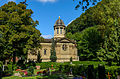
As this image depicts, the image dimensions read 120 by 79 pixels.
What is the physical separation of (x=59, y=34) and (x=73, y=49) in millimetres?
8130

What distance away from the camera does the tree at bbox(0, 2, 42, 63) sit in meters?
25.1

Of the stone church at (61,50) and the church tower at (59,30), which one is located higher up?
the church tower at (59,30)

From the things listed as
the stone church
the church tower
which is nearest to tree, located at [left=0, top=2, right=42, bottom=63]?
the stone church

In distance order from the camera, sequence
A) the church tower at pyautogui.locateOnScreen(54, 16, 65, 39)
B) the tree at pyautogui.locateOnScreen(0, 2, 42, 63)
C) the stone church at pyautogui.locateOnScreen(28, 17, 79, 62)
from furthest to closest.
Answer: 1. the church tower at pyautogui.locateOnScreen(54, 16, 65, 39)
2. the stone church at pyautogui.locateOnScreen(28, 17, 79, 62)
3. the tree at pyautogui.locateOnScreen(0, 2, 42, 63)

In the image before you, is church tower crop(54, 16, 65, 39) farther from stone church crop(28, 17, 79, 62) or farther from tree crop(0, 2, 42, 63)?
tree crop(0, 2, 42, 63)

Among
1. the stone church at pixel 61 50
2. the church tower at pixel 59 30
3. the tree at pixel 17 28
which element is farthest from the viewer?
the church tower at pixel 59 30

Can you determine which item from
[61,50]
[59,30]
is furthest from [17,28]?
[59,30]

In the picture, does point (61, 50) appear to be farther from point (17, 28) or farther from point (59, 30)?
point (17, 28)

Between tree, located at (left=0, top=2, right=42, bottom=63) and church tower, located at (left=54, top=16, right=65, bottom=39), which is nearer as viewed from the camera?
tree, located at (left=0, top=2, right=42, bottom=63)

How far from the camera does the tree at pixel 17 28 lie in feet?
82.4

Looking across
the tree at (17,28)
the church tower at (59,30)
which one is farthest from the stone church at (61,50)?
the tree at (17,28)

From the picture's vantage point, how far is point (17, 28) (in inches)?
1066

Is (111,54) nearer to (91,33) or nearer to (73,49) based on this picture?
(91,33)

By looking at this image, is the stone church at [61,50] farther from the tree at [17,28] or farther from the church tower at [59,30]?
the tree at [17,28]
